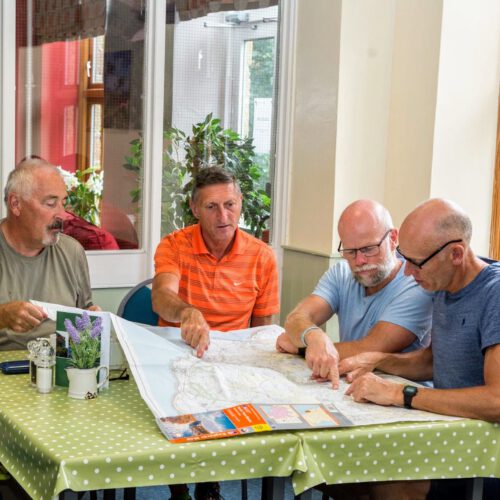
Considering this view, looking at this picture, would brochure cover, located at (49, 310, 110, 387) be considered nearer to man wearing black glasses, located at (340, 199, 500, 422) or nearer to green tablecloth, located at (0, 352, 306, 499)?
green tablecloth, located at (0, 352, 306, 499)

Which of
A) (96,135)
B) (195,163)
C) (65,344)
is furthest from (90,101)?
(65,344)

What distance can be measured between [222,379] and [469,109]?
223cm

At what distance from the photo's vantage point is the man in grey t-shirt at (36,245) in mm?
2889

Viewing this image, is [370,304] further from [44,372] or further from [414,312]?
[44,372]

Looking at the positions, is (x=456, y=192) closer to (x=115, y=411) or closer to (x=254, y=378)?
(x=254, y=378)

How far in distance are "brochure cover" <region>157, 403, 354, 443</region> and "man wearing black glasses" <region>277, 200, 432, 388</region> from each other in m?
0.38

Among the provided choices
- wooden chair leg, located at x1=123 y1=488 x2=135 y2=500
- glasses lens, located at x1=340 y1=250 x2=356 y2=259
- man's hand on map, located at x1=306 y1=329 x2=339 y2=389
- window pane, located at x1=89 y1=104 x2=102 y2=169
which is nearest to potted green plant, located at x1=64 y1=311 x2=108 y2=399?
man's hand on map, located at x1=306 y1=329 x2=339 y2=389

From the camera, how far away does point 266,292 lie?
3.32m

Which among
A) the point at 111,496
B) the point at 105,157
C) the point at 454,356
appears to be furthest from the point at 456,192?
the point at 111,496

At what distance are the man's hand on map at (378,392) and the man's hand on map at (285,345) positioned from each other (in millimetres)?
511

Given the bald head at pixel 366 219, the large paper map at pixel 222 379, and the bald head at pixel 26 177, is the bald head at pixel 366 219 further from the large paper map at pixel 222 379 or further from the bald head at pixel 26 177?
the bald head at pixel 26 177

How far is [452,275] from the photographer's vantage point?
2252mm

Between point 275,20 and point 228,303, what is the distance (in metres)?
1.71

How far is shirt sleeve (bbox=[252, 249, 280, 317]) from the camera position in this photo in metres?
3.32
